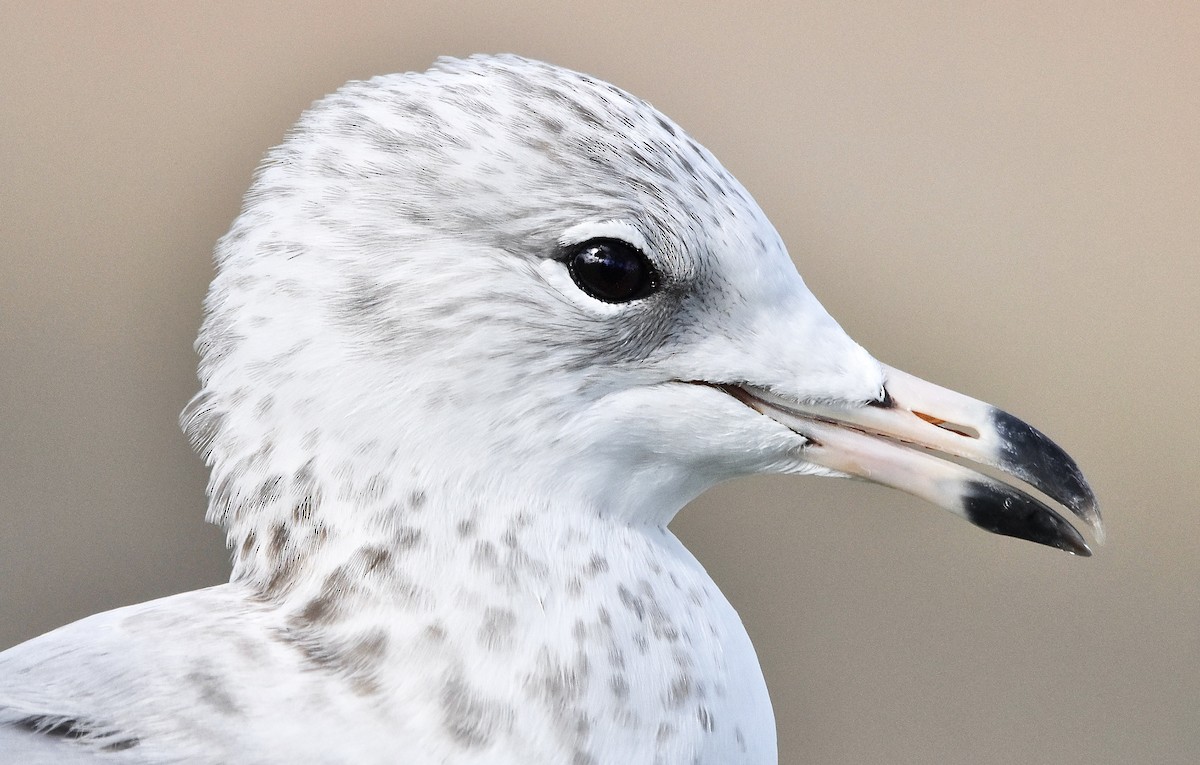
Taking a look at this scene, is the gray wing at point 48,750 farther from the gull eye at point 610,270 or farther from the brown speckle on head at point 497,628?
the gull eye at point 610,270

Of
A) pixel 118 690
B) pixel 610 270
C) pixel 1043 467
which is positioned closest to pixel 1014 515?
pixel 1043 467

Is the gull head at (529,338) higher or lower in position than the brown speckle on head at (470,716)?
higher

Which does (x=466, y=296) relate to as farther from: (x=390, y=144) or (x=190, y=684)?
(x=190, y=684)

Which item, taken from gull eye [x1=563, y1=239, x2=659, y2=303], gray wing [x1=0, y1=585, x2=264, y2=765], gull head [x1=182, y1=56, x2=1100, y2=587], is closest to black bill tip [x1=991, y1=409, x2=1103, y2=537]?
gull head [x1=182, y1=56, x2=1100, y2=587]

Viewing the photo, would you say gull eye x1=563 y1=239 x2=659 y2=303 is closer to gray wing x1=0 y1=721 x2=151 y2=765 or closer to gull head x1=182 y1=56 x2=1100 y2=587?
gull head x1=182 y1=56 x2=1100 y2=587

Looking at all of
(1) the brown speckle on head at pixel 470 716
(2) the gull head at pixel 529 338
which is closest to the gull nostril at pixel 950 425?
(2) the gull head at pixel 529 338

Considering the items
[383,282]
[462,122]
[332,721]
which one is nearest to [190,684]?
[332,721]

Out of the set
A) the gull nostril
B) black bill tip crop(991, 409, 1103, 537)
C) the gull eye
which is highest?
the gull eye
